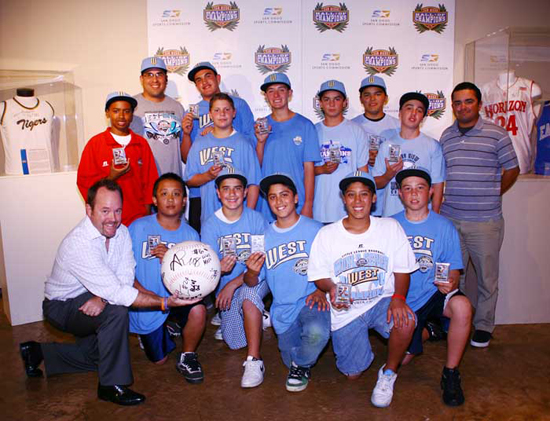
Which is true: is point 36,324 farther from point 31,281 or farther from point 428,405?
point 428,405

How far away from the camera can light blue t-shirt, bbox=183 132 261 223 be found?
4238 millimetres

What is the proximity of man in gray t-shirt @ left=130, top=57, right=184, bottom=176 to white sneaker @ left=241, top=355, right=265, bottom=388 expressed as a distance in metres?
2.12

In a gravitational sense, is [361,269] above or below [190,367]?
above

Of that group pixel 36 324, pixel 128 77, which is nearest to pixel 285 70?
pixel 128 77

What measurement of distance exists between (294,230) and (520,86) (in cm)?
328

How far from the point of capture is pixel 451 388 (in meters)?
3.20

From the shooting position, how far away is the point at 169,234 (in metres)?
3.76

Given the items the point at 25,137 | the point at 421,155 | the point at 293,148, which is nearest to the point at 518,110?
the point at 421,155

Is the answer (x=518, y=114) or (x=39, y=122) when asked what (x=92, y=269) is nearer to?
(x=39, y=122)

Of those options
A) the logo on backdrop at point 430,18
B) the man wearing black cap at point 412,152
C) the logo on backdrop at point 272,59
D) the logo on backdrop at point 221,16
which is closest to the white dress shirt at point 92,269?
the man wearing black cap at point 412,152

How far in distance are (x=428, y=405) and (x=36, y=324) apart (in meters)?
3.74

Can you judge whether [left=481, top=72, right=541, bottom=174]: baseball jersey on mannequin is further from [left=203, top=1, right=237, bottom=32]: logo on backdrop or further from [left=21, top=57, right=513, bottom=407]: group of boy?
[left=203, top=1, right=237, bottom=32]: logo on backdrop

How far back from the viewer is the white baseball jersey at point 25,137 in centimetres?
516

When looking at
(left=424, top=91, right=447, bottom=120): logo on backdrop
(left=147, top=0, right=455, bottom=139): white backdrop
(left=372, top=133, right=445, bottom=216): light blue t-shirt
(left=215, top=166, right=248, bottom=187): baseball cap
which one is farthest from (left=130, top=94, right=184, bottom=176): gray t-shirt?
(left=424, top=91, right=447, bottom=120): logo on backdrop
